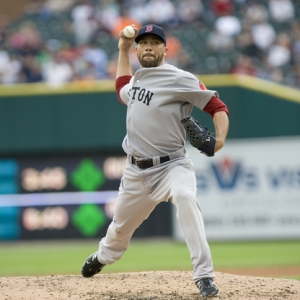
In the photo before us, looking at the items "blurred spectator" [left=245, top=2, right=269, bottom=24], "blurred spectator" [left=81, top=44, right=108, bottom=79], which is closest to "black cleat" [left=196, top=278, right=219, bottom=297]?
"blurred spectator" [left=81, top=44, right=108, bottom=79]

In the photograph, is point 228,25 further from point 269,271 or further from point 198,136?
point 198,136

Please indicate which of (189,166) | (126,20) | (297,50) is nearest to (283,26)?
(297,50)

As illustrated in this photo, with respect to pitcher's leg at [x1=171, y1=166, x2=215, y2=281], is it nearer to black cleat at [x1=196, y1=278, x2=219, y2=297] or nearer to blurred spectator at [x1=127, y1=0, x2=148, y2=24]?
black cleat at [x1=196, y1=278, x2=219, y2=297]

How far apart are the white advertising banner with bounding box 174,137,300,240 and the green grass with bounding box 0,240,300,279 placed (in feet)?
0.89

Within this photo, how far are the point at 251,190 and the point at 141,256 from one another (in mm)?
2589

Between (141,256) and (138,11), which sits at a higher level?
(138,11)

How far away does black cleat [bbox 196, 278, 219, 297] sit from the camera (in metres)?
4.81

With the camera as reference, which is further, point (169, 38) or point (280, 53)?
point (169, 38)

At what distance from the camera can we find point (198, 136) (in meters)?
4.88

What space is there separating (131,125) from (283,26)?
9219 millimetres

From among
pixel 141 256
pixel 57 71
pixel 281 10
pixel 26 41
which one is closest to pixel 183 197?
pixel 141 256

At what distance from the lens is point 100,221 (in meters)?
12.6

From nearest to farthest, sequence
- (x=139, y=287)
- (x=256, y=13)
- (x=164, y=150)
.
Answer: (x=164, y=150) < (x=139, y=287) < (x=256, y=13)

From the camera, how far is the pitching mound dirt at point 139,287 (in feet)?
16.3
